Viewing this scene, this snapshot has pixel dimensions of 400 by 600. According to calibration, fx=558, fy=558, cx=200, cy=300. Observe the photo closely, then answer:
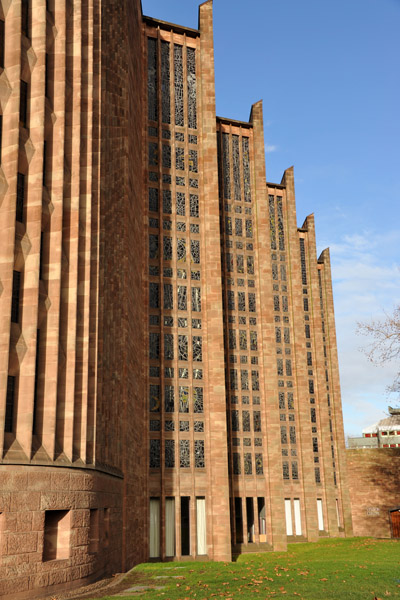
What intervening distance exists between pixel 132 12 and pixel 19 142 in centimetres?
2279

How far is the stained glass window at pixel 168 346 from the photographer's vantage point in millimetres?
39750

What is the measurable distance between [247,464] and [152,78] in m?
31.4

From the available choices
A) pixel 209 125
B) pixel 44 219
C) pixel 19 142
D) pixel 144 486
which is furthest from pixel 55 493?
pixel 209 125

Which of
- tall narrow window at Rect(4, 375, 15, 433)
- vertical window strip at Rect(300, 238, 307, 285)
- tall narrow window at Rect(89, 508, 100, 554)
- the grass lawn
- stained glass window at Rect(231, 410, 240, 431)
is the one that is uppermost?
vertical window strip at Rect(300, 238, 307, 285)

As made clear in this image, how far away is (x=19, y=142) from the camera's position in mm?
18078

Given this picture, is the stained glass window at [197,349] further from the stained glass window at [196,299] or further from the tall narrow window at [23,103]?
the tall narrow window at [23,103]

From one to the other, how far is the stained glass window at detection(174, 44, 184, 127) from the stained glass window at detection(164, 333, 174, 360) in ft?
56.1

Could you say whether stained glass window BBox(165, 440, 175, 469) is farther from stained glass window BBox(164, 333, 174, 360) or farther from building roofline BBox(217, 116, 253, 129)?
building roofline BBox(217, 116, 253, 129)

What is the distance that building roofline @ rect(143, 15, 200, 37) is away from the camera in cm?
4431

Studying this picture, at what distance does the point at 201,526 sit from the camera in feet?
123

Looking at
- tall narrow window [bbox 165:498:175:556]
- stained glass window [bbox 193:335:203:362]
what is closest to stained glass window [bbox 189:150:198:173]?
stained glass window [bbox 193:335:203:362]

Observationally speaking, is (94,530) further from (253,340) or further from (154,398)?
(253,340)

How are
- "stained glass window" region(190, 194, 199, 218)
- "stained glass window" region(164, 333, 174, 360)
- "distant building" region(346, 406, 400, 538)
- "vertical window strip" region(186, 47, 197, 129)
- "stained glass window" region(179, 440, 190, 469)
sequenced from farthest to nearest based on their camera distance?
"distant building" region(346, 406, 400, 538) < "vertical window strip" region(186, 47, 197, 129) < "stained glass window" region(190, 194, 199, 218) < "stained glass window" region(164, 333, 174, 360) < "stained glass window" region(179, 440, 190, 469)

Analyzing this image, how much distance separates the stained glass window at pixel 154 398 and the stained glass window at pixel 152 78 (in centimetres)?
2057
